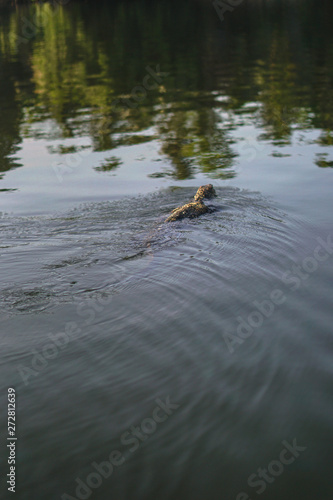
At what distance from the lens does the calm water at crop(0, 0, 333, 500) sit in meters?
4.76

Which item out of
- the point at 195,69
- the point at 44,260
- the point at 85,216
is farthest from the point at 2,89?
the point at 44,260

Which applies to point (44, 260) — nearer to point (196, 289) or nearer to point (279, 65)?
point (196, 289)

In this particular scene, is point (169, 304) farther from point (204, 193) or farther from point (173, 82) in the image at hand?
point (173, 82)

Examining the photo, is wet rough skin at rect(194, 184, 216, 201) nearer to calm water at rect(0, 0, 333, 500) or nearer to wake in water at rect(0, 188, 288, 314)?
wake in water at rect(0, 188, 288, 314)

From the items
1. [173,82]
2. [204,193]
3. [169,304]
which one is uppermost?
[169,304]

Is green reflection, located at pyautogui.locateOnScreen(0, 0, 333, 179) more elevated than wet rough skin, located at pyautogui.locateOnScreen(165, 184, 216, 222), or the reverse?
wet rough skin, located at pyautogui.locateOnScreen(165, 184, 216, 222)

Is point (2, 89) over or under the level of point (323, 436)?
under

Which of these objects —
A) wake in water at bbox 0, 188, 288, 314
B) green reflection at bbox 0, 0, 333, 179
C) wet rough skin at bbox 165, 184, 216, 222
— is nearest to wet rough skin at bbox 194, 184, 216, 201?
wet rough skin at bbox 165, 184, 216, 222

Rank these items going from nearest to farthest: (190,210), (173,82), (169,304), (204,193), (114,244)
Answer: (169,304) < (114,244) < (190,210) < (204,193) < (173,82)

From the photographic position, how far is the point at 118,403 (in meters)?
5.41

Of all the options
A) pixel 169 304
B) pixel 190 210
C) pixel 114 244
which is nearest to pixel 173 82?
pixel 190 210

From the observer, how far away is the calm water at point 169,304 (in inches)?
Answer: 187

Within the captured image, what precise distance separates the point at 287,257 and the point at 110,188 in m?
5.22

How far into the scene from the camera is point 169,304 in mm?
7199
